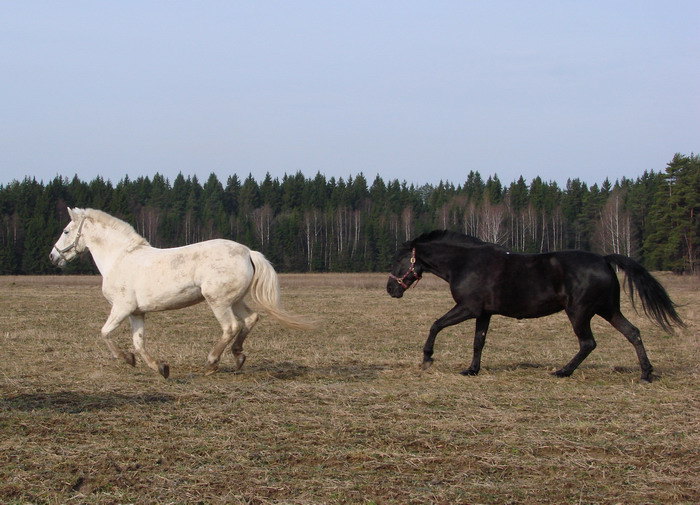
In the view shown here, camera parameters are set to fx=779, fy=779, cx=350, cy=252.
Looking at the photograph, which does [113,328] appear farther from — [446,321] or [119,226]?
[446,321]

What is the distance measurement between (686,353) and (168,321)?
10.6 m

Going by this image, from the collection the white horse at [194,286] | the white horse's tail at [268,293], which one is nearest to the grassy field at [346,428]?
the white horse at [194,286]

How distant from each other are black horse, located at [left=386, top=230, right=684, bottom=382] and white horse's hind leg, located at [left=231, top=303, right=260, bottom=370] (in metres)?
2.23

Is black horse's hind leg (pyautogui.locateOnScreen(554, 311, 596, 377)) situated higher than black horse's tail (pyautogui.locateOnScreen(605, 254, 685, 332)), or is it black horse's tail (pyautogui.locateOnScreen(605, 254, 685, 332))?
black horse's tail (pyautogui.locateOnScreen(605, 254, 685, 332))

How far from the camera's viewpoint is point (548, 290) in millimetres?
9508

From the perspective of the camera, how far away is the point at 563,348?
500 inches

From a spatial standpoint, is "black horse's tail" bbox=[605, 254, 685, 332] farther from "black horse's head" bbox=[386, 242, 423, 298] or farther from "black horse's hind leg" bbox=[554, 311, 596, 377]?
"black horse's head" bbox=[386, 242, 423, 298]

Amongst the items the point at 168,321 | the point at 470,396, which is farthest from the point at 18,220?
the point at 470,396

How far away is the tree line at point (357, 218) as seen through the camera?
5494 cm

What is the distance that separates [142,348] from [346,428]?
3.88 m

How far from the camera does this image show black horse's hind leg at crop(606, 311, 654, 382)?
899 cm

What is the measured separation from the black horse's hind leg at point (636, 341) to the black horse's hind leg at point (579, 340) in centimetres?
35

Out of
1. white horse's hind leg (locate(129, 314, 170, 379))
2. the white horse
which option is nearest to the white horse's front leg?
the white horse

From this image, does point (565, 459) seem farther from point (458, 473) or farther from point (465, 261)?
point (465, 261)
